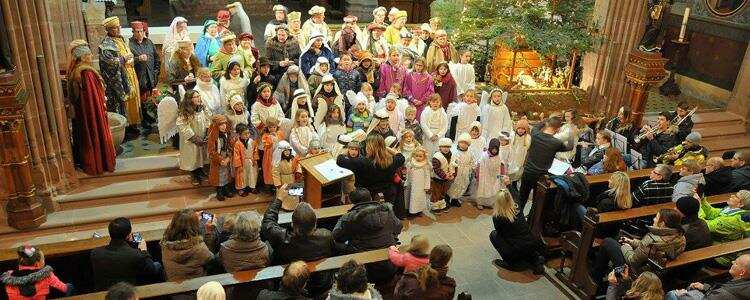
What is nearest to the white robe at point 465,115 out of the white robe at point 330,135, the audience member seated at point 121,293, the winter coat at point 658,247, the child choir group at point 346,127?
the child choir group at point 346,127

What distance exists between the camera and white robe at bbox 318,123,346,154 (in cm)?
849

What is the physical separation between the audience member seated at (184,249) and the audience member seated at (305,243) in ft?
1.99

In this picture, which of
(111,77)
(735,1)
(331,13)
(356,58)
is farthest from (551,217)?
(331,13)

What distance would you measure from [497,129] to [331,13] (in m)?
8.22

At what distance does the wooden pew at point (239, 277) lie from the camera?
5004mm

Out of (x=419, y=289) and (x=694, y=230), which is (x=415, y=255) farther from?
(x=694, y=230)

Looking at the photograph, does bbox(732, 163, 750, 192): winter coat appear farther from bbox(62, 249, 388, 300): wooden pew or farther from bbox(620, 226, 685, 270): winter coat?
bbox(62, 249, 388, 300): wooden pew

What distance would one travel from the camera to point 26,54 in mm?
7301

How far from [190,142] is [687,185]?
6263mm

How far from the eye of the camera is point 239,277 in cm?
526

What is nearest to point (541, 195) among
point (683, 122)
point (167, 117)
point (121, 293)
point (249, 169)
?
point (683, 122)

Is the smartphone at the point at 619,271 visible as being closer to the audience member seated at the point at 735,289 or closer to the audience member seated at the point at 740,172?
the audience member seated at the point at 735,289

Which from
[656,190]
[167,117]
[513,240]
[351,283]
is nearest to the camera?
[351,283]

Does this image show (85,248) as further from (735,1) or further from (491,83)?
(735,1)
